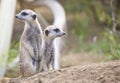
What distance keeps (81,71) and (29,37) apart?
3.20 ft

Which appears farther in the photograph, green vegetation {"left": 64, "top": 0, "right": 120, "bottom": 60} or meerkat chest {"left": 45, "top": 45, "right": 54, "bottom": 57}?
green vegetation {"left": 64, "top": 0, "right": 120, "bottom": 60}

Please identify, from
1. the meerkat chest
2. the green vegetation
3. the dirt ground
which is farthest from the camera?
the green vegetation

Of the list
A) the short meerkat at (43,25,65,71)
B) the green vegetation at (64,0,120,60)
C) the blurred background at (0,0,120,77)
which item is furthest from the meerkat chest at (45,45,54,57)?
the green vegetation at (64,0,120,60)

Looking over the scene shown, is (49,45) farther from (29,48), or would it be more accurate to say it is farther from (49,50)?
(29,48)

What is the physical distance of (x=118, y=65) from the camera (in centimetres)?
522

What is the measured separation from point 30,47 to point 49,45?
0.28 meters

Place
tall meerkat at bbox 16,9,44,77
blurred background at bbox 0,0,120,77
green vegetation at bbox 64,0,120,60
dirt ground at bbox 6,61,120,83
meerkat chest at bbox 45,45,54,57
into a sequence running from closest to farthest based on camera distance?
dirt ground at bbox 6,61,120,83 < tall meerkat at bbox 16,9,44,77 < meerkat chest at bbox 45,45,54,57 < blurred background at bbox 0,0,120,77 < green vegetation at bbox 64,0,120,60

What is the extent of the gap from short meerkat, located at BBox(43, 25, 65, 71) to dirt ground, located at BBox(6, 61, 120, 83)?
0.44 metres

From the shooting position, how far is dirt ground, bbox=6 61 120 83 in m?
4.97

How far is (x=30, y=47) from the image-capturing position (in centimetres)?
575

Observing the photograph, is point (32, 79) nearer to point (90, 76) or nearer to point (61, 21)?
point (90, 76)

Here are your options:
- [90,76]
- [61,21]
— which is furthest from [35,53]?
[61,21]

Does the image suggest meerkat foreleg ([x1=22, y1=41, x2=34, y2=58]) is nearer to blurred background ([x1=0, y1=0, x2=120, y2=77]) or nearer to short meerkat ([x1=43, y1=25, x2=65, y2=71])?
short meerkat ([x1=43, y1=25, x2=65, y2=71])

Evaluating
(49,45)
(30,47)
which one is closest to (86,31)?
(49,45)
